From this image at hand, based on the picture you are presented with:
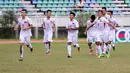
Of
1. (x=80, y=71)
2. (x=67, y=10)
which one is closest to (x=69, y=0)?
(x=67, y=10)

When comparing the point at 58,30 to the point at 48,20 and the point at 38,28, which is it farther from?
the point at 48,20

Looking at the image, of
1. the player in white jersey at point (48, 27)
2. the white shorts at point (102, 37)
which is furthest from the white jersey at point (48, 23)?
the white shorts at point (102, 37)

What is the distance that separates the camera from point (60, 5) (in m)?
44.2

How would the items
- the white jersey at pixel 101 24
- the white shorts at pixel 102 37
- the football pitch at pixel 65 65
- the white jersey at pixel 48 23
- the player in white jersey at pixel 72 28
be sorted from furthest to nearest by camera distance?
the white jersey at pixel 48 23 → the player in white jersey at pixel 72 28 → the white shorts at pixel 102 37 → the white jersey at pixel 101 24 → the football pitch at pixel 65 65

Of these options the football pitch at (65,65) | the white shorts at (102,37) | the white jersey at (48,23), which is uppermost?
the white jersey at (48,23)

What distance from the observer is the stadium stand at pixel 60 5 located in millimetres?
42969

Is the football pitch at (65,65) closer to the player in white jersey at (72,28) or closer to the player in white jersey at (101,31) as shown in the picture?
the player in white jersey at (101,31)

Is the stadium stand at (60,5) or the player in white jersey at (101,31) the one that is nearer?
the player in white jersey at (101,31)

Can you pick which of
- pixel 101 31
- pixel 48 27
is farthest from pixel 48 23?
pixel 101 31

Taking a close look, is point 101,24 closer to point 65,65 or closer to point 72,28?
point 72,28

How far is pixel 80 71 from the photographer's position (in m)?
10.9

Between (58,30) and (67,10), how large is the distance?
3.09m

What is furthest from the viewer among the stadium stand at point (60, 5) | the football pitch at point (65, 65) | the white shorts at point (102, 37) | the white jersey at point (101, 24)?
the stadium stand at point (60, 5)

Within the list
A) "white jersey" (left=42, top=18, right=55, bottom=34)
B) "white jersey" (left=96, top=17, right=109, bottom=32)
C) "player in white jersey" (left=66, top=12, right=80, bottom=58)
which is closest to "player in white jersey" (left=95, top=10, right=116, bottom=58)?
"white jersey" (left=96, top=17, right=109, bottom=32)
